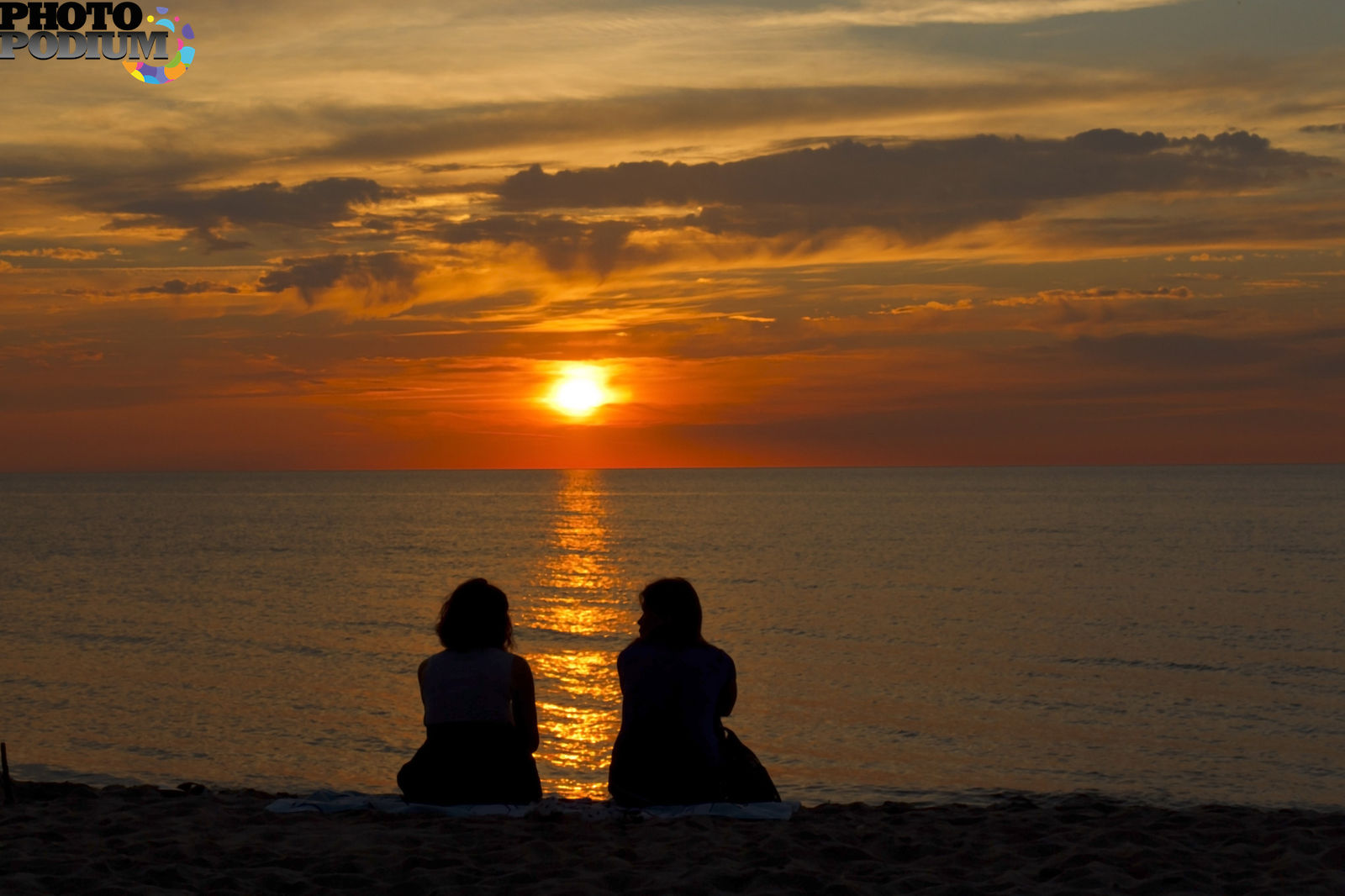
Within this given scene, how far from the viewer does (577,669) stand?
85.4 feet

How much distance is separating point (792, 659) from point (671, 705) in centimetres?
1945

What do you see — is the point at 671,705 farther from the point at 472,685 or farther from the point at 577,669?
the point at 577,669

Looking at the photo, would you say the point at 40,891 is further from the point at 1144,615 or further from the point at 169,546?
the point at 169,546

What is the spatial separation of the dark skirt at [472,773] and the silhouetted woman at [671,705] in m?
0.71

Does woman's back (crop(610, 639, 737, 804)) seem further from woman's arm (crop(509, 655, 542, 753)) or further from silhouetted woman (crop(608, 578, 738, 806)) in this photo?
woman's arm (crop(509, 655, 542, 753))

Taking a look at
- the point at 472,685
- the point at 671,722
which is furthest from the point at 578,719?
the point at 472,685

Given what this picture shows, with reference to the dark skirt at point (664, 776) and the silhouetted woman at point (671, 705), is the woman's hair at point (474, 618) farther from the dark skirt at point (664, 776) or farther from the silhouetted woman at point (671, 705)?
the dark skirt at point (664, 776)

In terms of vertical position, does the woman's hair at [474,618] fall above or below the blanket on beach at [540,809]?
above

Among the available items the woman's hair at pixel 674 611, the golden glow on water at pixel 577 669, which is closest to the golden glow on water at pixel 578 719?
the golden glow on water at pixel 577 669

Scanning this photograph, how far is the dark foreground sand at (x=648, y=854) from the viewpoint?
6773 millimetres

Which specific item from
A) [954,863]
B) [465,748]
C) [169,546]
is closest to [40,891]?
[465,748]

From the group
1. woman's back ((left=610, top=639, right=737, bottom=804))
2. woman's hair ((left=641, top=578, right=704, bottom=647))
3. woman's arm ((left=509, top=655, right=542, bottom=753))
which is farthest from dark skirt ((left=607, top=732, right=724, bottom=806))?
woman's hair ((left=641, top=578, right=704, bottom=647))

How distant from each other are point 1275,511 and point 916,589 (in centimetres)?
8069

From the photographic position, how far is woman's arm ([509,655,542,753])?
8383 millimetres
